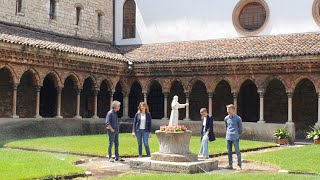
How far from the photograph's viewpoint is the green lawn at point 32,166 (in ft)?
35.5

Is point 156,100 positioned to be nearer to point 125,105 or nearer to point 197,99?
point 125,105

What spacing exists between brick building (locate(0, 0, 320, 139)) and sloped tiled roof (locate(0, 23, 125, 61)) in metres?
0.11

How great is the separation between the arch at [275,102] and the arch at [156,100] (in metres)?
6.47

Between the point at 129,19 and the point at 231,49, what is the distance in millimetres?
9180

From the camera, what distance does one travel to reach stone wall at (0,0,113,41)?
26.2m

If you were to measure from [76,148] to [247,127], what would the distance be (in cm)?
1103

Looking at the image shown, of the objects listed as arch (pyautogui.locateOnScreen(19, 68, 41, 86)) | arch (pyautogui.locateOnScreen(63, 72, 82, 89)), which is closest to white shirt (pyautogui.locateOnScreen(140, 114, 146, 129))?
arch (pyautogui.locateOnScreen(19, 68, 41, 86))

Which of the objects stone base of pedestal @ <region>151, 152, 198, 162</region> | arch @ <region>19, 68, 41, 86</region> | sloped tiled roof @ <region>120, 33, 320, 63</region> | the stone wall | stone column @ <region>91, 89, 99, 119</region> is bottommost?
stone base of pedestal @ <region>151, 152, 198, 162</region>

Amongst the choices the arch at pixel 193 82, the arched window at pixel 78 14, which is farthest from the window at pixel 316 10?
the arched window at pixel 78 14

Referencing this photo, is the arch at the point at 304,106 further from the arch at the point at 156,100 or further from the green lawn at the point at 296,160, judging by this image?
the green lawn at the point at 296,160

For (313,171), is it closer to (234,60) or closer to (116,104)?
(116,104)

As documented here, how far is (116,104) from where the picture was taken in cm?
1462

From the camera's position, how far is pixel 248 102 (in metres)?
29.2

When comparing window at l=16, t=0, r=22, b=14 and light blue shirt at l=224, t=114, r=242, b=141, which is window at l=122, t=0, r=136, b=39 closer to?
window at l=16, t=0, r=22, b=14
